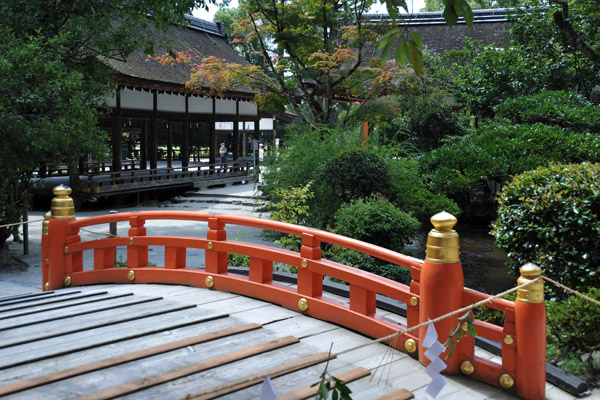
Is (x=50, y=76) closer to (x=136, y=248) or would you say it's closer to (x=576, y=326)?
(x=136, y=248)

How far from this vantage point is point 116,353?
417cm

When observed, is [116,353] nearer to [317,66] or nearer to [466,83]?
[317,66]

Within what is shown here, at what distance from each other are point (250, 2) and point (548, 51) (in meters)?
8.20

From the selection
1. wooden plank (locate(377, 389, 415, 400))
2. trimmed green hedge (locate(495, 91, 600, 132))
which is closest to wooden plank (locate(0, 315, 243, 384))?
wooden plank (locate(377, 389, 415, 400))

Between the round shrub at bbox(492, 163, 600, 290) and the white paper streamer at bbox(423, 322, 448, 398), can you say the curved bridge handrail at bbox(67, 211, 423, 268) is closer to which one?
the white paper streamer at bbox(423, 322, 448, 398)

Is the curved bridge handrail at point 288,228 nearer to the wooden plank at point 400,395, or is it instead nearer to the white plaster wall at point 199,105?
the wooden plank at point 400,395

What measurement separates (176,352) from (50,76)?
29.8ft

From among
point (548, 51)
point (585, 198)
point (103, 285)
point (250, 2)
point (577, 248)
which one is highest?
point (250, 2)

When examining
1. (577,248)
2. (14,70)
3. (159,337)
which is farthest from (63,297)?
(14,70)

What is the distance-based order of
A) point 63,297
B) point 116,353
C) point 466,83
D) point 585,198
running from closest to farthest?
point 116,353, point 63,297, point 585,198, point 466,83

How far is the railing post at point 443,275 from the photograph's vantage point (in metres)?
3.78

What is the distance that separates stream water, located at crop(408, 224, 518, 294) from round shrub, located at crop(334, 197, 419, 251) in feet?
5.23

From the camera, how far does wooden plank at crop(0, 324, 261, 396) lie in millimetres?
3531

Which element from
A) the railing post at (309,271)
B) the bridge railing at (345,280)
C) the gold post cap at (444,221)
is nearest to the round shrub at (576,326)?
the bridge railing at (345,280)
